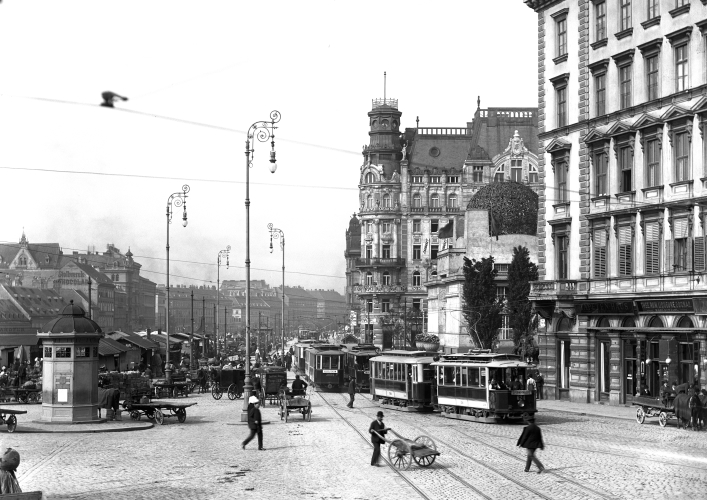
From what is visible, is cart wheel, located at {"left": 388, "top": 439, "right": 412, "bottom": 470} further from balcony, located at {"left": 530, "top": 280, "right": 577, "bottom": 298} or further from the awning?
the awning

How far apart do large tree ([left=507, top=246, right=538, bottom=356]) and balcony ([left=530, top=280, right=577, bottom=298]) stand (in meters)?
9.31

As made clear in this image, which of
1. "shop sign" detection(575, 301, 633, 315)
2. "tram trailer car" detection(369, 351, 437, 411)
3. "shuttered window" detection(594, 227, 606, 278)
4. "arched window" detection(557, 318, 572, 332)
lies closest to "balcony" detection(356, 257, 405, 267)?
"tram trailer car" detection(369, 351, 437, 411)

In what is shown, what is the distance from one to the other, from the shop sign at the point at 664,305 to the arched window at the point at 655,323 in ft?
1.02

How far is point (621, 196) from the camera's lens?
4494 cm

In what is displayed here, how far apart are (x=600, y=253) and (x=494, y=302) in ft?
73.9

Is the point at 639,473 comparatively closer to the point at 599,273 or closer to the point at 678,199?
the point at 678,199

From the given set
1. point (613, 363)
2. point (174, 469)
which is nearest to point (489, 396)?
point (613, 363)

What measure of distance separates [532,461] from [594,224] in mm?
24170

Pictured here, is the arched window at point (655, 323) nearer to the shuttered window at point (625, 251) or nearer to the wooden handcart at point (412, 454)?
the shuttered window at point (625, 251)

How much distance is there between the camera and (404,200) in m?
132

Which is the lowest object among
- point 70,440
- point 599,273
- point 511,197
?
point 70,440

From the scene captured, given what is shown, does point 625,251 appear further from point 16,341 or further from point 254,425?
point 16,341

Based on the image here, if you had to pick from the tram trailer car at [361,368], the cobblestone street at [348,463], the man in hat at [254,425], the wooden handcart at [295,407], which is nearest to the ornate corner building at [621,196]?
the cobblestone street at [348,463]

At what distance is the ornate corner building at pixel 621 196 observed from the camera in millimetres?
40625
